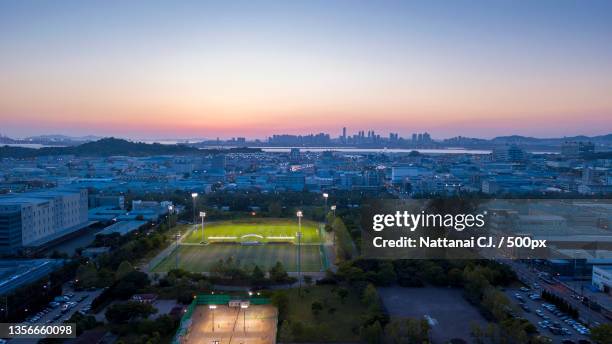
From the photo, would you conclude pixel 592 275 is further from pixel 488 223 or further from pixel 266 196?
pixel 266 196

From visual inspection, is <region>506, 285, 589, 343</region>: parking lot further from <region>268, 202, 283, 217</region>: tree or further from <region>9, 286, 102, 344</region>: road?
<region>268, 202, 283, 217</region>: tree

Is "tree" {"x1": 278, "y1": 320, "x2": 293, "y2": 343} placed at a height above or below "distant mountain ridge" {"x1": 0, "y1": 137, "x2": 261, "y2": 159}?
below

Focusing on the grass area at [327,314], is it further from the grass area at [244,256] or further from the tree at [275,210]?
the tree at [275,210]

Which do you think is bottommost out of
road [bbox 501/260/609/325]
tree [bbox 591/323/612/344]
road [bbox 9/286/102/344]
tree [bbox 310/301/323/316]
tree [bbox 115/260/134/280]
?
road [bbox 9/286/102/344]

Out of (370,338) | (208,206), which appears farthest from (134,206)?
(370,338)

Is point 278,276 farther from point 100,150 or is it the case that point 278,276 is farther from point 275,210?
point 100,150

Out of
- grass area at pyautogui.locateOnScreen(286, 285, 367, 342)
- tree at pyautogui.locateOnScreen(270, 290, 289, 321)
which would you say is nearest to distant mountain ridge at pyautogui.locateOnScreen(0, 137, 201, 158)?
grass area at pyautogui.locateOnScreen(286, 285, 367, 342)
